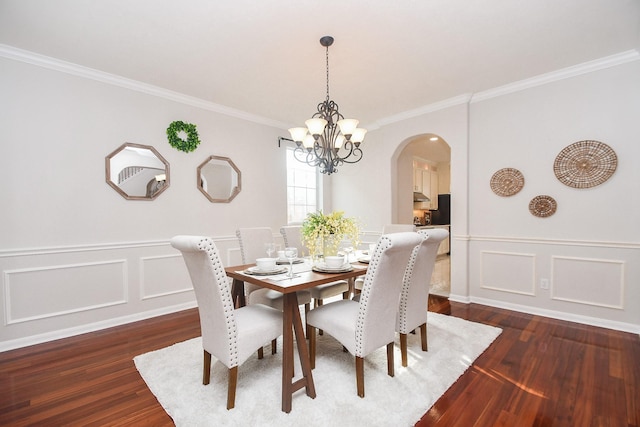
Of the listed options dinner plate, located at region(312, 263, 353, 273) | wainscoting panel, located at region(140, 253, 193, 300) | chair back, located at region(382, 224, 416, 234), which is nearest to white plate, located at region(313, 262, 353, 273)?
dinner plate, located at region(312, 263, 353, 273)

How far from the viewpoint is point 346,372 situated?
217 centimetres

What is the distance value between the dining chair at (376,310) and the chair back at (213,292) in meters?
0.67

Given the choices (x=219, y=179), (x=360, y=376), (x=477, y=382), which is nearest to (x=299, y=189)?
(x=219, y=179)

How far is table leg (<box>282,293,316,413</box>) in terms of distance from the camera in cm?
177

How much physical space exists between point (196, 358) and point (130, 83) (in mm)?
2933

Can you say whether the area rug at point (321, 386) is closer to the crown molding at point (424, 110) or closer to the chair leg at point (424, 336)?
the chair leg at point (424, 336)

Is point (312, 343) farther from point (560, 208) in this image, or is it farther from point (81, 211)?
point (560, 208)

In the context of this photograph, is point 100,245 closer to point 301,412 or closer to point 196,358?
point 196,358

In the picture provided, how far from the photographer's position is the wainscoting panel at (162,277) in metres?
3.40

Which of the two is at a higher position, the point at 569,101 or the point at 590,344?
the point at 569,101

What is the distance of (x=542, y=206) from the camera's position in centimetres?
334

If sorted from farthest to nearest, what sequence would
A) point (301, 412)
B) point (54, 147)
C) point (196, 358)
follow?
point (54, 147) → point (196, 358) → point (301, 412)

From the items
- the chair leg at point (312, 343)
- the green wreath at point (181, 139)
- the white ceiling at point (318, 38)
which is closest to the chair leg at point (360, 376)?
the chair leg at point (312, 343)

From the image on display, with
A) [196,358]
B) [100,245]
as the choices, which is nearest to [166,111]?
[100,245]
